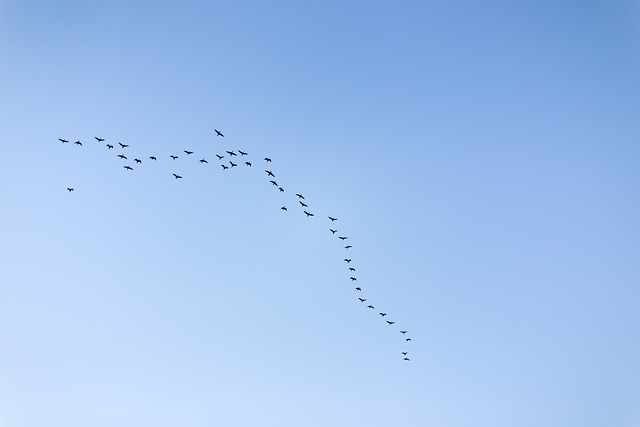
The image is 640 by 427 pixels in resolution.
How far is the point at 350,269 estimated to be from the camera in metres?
113

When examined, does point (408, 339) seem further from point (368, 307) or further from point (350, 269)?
point (350, 269)

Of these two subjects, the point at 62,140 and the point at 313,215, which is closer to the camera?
the point at 62,140

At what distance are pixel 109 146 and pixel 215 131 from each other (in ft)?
67.2

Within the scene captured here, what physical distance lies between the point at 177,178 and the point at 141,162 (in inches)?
298

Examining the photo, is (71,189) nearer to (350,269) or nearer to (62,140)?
(62,140)

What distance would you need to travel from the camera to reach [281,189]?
107m

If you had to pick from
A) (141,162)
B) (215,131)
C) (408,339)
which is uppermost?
(215,131)

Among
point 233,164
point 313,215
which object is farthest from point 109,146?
point 313,215

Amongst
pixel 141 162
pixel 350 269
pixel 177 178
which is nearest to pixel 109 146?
pixel 141 162

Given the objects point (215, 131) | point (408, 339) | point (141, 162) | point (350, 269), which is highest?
point (215, 131)

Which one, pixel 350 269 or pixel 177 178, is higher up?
pixel 177 178

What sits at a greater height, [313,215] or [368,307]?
[313,215]

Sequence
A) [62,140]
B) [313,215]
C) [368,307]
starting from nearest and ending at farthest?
[62,140]
[313,215]
[368,307]

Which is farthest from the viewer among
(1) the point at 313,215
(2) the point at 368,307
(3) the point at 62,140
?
(2) the point at 368,307
